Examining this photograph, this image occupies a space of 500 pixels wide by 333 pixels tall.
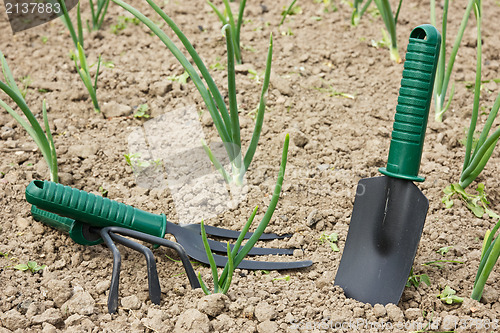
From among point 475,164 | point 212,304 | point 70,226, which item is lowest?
point 212,304

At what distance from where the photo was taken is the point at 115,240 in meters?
1.56

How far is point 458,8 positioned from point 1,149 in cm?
248

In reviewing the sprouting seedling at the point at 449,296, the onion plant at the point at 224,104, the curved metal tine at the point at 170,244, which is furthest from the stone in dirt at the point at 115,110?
the sprouting seedling at the point at 449,296

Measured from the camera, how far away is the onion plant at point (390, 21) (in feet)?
7.75

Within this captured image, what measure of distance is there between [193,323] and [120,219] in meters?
0.42

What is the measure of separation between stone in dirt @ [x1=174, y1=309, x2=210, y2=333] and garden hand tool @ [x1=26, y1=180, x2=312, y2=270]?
25cm

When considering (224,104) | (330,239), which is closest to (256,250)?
(330,239)

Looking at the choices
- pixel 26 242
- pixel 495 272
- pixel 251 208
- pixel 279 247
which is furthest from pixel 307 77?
pixel 26 242

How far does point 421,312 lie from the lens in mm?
1449

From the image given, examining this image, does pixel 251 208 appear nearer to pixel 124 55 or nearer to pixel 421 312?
pixel 421 312

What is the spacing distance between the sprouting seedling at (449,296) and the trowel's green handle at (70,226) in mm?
1033

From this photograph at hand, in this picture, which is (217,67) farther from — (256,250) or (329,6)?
(256,250)

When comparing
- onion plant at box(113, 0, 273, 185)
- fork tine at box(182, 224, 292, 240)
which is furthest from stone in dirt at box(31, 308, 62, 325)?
onion plant at box(113, 0, 273, 185)

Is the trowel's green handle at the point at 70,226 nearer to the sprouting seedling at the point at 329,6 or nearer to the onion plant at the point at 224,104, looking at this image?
the onion plant at the point at 224,104
